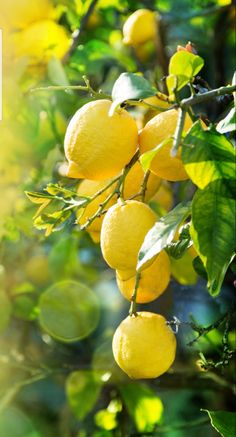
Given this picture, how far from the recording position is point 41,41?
1460 millimetres

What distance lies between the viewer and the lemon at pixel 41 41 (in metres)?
1.46

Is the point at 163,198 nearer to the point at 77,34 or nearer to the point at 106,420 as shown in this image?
the point at 77,34

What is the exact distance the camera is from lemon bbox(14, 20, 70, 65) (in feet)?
4.78

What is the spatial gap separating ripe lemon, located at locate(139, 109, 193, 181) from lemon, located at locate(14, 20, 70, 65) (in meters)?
0.69

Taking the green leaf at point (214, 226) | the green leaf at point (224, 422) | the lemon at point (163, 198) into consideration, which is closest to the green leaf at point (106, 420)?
the lemon at point (163, 198)

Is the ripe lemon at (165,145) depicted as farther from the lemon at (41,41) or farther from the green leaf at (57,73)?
the lemon at (41,41)

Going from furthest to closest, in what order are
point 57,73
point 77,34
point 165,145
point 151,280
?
point 77,34 < point 57,73 < point 151,280 < point 165,145

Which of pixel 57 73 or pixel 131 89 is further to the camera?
pixel 57 73

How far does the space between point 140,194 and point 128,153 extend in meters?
0.08

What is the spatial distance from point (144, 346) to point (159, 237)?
22 cm

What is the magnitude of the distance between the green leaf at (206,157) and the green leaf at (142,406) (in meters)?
0.88

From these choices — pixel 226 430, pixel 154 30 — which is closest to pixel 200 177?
pixel 226 430

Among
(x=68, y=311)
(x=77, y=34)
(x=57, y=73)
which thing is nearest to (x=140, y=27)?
(x=77, y=34)

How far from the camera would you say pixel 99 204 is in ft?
2.93
